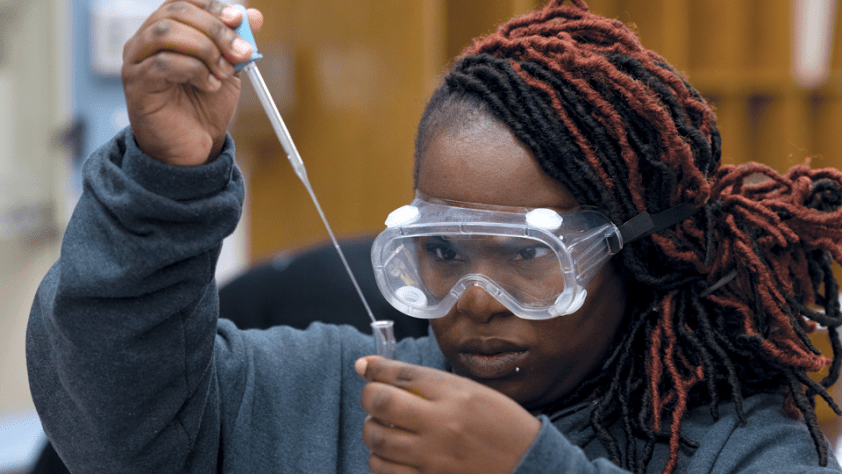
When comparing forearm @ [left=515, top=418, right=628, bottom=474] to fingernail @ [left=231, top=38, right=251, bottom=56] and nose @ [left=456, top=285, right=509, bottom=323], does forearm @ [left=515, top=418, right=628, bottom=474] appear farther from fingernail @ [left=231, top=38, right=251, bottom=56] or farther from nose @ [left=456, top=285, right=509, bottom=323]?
fingernail @ [left=231, top=38, right=251, bottom=56]

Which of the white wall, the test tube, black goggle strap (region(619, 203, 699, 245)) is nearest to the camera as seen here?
the test tube

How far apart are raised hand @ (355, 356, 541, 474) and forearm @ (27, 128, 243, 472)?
0.79 ft

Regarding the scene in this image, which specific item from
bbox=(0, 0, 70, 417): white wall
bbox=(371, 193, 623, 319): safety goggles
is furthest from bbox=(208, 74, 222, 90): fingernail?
bbox=(0, 0, 70, 417): white wall

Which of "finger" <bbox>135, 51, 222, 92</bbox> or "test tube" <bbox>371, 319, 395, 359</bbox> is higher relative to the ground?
"finger" <bbox>135, 51, 222, 92</bbox>

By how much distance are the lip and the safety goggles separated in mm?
56

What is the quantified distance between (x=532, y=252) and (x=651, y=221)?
17 cm

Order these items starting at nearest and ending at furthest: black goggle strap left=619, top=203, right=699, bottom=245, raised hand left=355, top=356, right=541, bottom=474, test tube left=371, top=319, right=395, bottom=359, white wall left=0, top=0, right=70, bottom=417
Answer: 1. raised hand left=355, top=356, right=541, bottom=474
2. test tube left=371, top=319, right=395, bottom=359
3. black goggle strap left=619, top=203, right=699, bottom=245
4. white wall left=0, top=0, right=70, bottom=417

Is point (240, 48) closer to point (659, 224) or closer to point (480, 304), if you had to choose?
point (480, 304)

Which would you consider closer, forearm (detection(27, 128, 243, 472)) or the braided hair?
forearm (detection(27, 128, 243, 472))

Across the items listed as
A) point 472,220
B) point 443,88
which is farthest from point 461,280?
point 443,88

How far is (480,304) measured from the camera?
892 mm

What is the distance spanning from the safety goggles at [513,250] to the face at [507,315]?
20 millimetres

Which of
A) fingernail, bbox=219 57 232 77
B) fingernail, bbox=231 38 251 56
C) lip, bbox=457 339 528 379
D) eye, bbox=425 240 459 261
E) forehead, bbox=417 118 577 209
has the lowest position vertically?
lip, bbox=457 339 528 379

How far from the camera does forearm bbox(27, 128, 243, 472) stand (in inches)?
29.2
